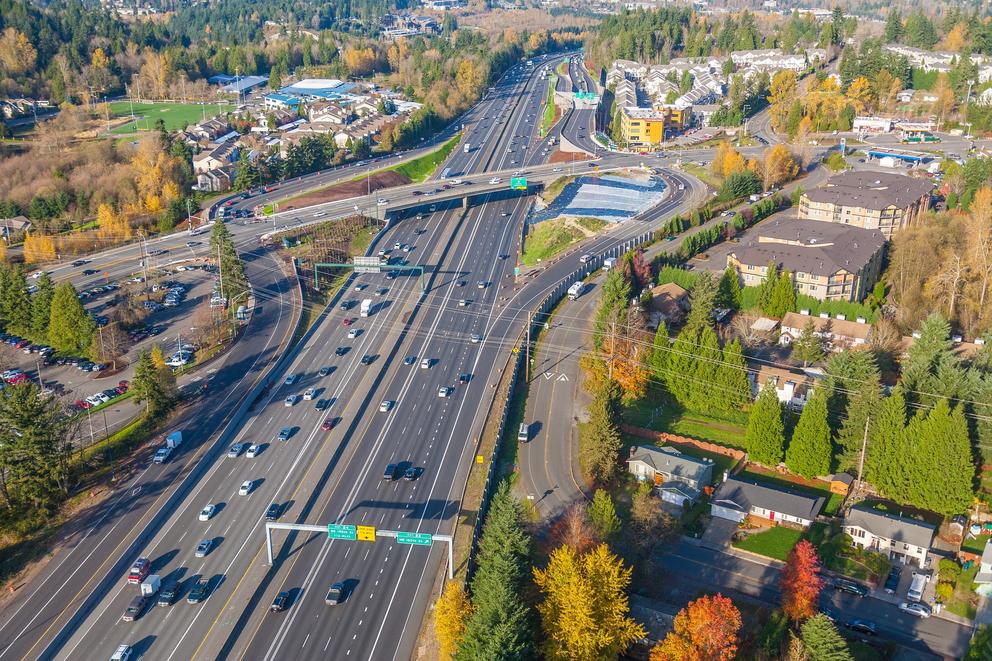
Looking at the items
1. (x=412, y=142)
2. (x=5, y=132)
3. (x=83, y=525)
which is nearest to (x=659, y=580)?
(x=83, y=525)

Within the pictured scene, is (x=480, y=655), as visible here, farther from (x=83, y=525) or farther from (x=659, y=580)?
(x=83, y=525)

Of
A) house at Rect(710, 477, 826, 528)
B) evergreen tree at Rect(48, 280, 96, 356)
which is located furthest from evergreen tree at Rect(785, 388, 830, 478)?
evergreen tree at Rect(48, 280, 96, 356)

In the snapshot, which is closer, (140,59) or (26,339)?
(26,339)

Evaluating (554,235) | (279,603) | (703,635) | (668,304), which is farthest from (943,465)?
(554,235)

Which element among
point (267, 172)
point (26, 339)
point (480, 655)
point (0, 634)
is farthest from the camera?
point (267, 172)

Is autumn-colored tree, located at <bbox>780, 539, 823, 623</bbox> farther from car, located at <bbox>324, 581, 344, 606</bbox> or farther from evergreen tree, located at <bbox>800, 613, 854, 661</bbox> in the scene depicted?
car, located at <bbox>324, 581, 344, 606</bbox>

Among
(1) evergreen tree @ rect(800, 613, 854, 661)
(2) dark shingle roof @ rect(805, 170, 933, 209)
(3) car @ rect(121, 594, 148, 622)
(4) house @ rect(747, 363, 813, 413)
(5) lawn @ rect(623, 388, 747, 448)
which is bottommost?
(5) lawn @ rect(623, 388, 747, 448)

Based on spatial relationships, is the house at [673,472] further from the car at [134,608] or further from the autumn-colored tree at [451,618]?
the car at [134,608]
